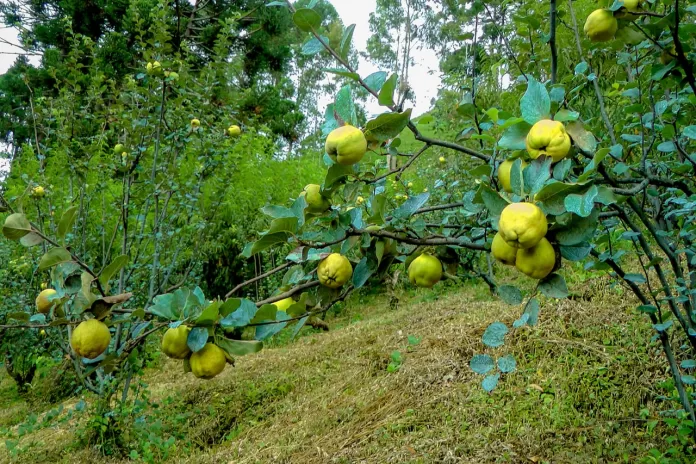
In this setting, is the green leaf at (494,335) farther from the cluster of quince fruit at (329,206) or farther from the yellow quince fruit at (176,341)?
the yellow quince fruit at (176,341)

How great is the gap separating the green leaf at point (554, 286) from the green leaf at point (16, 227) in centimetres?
82

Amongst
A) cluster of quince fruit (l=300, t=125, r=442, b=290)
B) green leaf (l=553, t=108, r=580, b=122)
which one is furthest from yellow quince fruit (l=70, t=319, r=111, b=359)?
green leaf (l=553, t=108, r=580, b=122)

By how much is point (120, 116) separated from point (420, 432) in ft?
8.66

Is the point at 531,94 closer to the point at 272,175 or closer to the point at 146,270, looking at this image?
the point at 146,270

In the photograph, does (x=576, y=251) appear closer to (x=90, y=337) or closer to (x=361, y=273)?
(x=361, y=273)

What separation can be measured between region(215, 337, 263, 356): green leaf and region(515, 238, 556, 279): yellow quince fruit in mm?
427

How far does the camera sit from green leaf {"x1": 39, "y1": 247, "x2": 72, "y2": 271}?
31.7 inches

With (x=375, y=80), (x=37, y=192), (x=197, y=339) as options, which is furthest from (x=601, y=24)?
(x=37, y=192)

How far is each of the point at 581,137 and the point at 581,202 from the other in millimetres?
206

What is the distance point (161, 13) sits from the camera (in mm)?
3000

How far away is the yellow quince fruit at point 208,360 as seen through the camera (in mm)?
812

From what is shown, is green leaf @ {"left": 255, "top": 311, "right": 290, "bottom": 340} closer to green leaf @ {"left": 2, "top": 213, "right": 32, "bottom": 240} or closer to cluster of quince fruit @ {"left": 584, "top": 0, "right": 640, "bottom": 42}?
green leaf @ {"left": 2, "top": 213, "right": 32, "bottom": 240}

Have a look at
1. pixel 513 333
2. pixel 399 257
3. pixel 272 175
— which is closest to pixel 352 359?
pixel 513 333

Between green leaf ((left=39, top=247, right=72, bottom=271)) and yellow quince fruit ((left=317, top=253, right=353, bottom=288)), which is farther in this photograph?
yellow quince fruit ((left=317, top=253, right=353, bottom=288))
